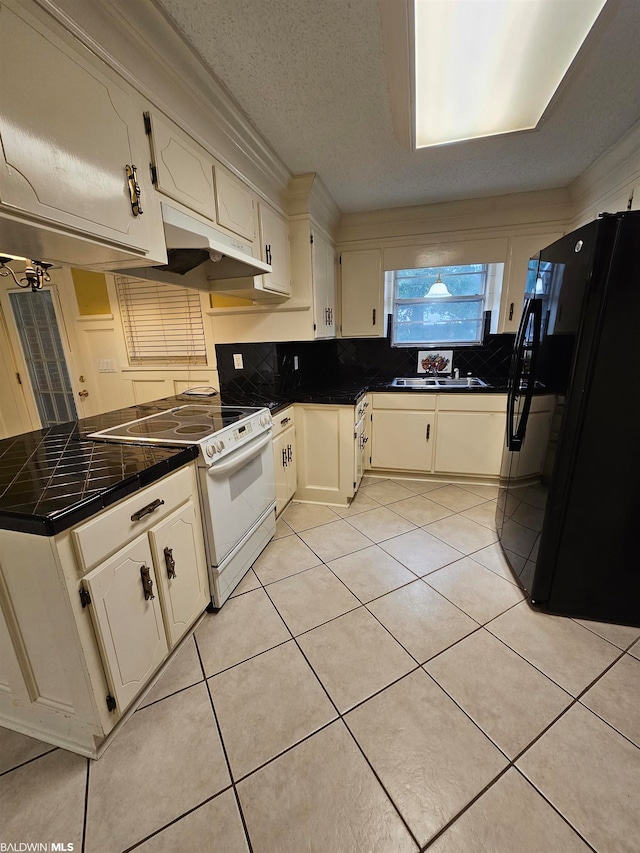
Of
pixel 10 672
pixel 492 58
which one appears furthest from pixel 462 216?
pixel 10 672

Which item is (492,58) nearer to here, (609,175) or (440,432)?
(609,175)

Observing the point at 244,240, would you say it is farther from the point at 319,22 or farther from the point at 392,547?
the point at 392,547

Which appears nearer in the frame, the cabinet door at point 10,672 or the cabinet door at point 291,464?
the cabinet door at point 10,672

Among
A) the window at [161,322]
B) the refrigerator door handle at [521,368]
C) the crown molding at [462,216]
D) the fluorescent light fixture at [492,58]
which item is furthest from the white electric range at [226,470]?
the crown molding at [462,216]

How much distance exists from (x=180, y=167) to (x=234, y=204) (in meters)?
0.47

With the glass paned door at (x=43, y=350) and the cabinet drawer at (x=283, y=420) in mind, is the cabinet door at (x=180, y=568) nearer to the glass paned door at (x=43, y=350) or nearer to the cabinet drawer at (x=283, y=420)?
the cabinet drawer at (x=283, y=420)

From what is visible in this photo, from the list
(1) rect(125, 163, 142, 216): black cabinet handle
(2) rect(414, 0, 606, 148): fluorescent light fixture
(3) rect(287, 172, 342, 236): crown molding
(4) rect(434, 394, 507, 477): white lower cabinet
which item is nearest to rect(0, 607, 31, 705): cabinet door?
(1) rect(125, 163, 142, 216): black cabinet handle

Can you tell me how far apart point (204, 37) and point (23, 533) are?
1870 mm

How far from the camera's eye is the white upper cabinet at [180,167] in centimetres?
137

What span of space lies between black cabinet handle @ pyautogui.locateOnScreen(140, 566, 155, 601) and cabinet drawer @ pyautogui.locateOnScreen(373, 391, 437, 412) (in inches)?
91.3

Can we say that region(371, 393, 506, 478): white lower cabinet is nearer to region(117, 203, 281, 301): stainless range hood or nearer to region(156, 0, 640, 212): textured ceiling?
region(117, 203, 281, 301): stainless range hood

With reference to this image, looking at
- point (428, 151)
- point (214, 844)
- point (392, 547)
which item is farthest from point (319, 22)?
point (214, 844)

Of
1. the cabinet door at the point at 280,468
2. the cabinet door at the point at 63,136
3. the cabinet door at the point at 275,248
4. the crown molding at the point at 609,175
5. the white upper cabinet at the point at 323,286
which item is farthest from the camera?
the white upper cabinet at the point at 323,286

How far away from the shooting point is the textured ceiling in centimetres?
127
